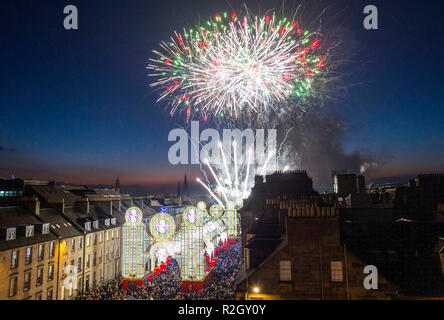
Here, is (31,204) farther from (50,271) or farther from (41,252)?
(50,271)

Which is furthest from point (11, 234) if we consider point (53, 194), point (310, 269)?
point (310, 269)

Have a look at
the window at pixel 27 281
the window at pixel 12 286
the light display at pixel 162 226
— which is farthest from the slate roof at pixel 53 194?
the light display at pixel 162 226

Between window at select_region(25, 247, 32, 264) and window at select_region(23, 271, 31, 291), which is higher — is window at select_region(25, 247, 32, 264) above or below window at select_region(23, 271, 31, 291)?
above

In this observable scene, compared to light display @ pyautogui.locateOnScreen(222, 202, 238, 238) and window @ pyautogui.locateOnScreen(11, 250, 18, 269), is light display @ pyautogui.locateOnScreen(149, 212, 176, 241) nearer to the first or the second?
light display @ pyautogui.locateOnScreen(222, 202, 238, 238)

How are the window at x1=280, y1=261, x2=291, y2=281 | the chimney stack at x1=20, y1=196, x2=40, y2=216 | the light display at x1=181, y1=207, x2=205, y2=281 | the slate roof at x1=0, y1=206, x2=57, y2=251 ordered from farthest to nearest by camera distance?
the chimney stack at x1=20, y1=196, x2=40, y2=216 < the light display at x1=181, y1=207, x2=205, y2=281 < the slate roof at x1=0, y1=206, x2=57, y2=251 < the window at x1=280, y1=261, x2=291, y2=281

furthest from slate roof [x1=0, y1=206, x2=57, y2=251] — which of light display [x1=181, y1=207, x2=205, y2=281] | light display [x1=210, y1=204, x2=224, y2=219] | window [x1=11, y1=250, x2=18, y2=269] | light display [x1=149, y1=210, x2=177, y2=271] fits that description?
light display [x1=210, y1=204, x2=224, y2=219]
